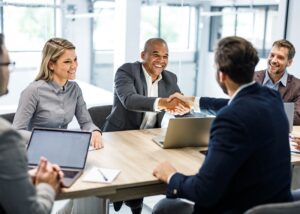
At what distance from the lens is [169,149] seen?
2.19 meters

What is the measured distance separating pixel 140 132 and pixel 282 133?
3.77 ft

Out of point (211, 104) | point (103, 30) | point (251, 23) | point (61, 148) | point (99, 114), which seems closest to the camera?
point (61, 148)

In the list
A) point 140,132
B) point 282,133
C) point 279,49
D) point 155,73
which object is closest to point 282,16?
point 279,49

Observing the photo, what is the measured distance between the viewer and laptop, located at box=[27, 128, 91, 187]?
1770 mm

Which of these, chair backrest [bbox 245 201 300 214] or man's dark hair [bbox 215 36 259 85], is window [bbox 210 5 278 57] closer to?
man's dark hair [bbox 215 36 259 85]

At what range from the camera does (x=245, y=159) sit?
1448mm

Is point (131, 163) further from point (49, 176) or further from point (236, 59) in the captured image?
point (236, 59)

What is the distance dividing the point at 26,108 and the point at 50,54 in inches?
13.5

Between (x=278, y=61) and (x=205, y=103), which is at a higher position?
(x=278, y=61)

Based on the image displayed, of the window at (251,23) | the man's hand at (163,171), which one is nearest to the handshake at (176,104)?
the man's hand at (163,171)

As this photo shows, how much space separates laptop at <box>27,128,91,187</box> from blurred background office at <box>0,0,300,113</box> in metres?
1.52

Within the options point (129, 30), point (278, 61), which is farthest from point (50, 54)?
point (278, 61)

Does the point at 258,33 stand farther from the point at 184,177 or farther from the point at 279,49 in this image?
the point at 184,177

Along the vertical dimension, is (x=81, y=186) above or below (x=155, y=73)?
below
